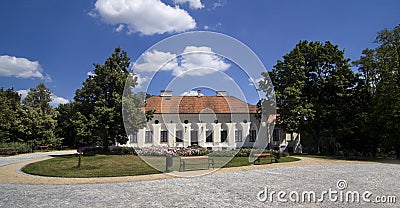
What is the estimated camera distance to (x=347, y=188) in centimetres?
948

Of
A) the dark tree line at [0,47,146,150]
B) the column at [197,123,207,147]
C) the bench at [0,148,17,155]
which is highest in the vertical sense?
the dark tree line at [0,47,146,150]

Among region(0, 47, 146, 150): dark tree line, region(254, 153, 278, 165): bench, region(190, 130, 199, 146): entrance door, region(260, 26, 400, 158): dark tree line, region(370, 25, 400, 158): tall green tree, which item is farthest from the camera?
region(190, 130, 199, 146): entrance door

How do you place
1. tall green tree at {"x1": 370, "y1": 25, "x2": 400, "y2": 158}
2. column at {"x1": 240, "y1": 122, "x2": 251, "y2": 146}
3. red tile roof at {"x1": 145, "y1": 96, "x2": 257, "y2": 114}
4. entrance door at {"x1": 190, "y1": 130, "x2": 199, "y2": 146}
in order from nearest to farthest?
tall green tree at {"x1": 370, "y1": 25, "x2": 400, "y2": 158}
column at {"x1": 240, "y1": 122, "x2": 251, "y2": 146}
red tile roof at {"x1": 145, "y1": 96, "x2": 257, "y2": 114}
entrance door at {"x1": 190, "y1": 130, "x2": 199, "y2": 146}

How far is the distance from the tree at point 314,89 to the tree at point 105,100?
614 inches

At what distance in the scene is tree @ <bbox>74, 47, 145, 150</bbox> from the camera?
77.7ft

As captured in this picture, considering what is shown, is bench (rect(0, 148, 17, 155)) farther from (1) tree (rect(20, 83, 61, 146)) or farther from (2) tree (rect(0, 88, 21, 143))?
(1) tree (rect(20, 83, 61, 146))

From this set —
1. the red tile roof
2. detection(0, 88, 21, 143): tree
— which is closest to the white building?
the red tile roof

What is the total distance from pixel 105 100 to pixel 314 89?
2231 cm

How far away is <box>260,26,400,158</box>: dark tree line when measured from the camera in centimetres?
2523

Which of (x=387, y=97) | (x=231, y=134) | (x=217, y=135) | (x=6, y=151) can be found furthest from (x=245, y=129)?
(x=6, y=151)

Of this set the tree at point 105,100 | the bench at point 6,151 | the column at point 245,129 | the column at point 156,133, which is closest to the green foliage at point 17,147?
the bench at point 6,151

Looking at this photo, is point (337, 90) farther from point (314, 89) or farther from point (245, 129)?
point (245, 129)

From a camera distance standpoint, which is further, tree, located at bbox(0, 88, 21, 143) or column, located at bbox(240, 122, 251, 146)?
column, located at bbox(240, 122, 251, 146)

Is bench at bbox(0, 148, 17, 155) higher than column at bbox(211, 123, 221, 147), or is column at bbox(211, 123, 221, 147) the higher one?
column at bbox(211, 123, 221, 147)
